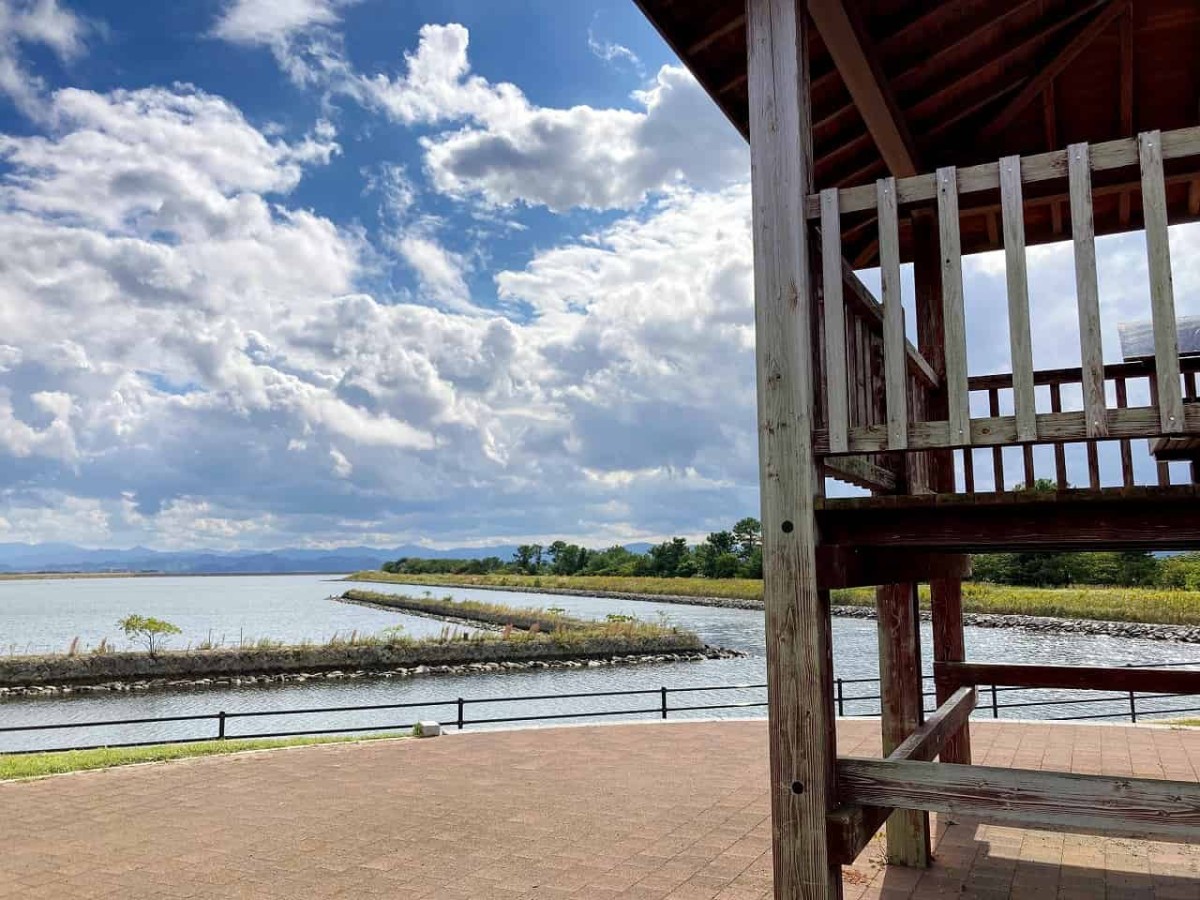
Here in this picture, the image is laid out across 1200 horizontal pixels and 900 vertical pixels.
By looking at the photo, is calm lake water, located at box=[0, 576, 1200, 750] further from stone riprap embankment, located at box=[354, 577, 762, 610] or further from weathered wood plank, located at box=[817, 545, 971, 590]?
stone riprap embankment, located at box=[354, 577, 762, 610]

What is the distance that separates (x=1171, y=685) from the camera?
5.91 meters

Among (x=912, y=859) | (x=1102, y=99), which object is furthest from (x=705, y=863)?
(x=1102, y=99)

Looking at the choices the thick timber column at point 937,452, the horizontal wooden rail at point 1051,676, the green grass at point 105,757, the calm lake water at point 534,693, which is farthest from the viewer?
the calm lake water at point 534,693

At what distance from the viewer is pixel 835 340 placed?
3.63m

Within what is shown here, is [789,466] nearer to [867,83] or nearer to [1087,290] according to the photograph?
[1087,290]

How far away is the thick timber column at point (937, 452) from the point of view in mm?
6691

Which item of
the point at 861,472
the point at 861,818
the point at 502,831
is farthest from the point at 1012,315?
the point at 502,831

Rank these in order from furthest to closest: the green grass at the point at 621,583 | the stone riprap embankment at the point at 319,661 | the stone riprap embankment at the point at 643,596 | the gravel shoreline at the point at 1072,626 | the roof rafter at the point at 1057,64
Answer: the green grass at the point at 621,583 → the stone riprap embankment at the point at 643,596 → the gravel shoreline at the point at 1072,626 → the stone riprap embankment at the point at 319,661 → the roof rafter at the point at 1057,64

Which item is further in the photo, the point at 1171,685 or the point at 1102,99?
the point at 1102,99

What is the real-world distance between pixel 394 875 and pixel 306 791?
284 cm

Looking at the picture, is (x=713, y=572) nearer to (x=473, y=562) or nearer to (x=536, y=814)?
(x=473, y=562)

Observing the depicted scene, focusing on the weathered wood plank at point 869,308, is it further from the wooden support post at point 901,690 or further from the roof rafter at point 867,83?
the wooden support post at point 901,690

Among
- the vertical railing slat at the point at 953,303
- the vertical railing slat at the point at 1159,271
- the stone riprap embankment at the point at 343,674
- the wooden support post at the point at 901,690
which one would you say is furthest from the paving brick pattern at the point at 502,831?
the stone riprap embankment at the point at 343,674

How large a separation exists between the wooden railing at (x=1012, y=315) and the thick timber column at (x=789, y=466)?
126 mm
